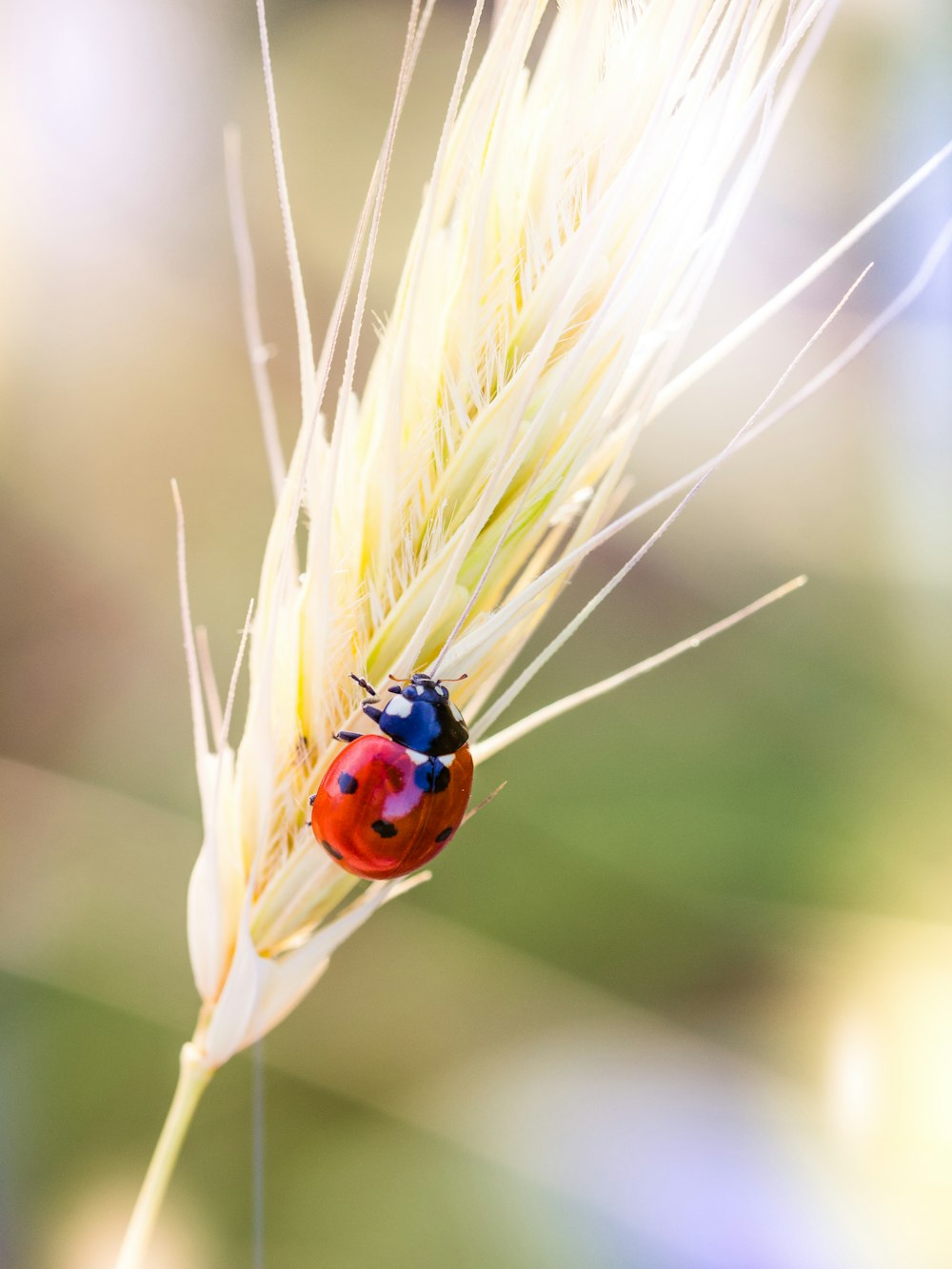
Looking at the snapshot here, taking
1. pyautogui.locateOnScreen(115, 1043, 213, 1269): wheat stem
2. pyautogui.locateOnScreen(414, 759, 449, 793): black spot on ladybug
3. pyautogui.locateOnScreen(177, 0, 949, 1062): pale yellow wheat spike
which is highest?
pyautogui.locateOnScreen(177, 0, 949, 1062): pale yellow wheat spike

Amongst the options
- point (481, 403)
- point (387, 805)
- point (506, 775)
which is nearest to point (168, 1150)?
point (387, 805)

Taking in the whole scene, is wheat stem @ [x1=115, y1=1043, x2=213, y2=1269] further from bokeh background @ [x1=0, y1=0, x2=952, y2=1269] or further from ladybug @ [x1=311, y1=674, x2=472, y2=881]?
bokeh background @ [x1=0, y1=0, x2=952, y2=1269]

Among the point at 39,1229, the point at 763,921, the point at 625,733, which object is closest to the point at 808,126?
the point at 625,733

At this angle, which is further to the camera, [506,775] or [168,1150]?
[506,775]

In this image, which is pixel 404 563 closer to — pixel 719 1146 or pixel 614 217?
pixel 614 217

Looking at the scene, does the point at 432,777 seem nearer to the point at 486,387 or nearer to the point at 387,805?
the point at 387,805

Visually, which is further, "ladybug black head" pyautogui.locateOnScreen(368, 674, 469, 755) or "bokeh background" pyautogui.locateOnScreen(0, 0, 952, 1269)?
"bokeh background" pyautogui.locateOnScreen(0, 0, 952, 1269)

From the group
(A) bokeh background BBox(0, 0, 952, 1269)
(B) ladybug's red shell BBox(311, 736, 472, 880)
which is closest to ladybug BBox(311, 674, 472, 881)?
(B) ladybug's red shell BBox(311, 736, 472, 880)
